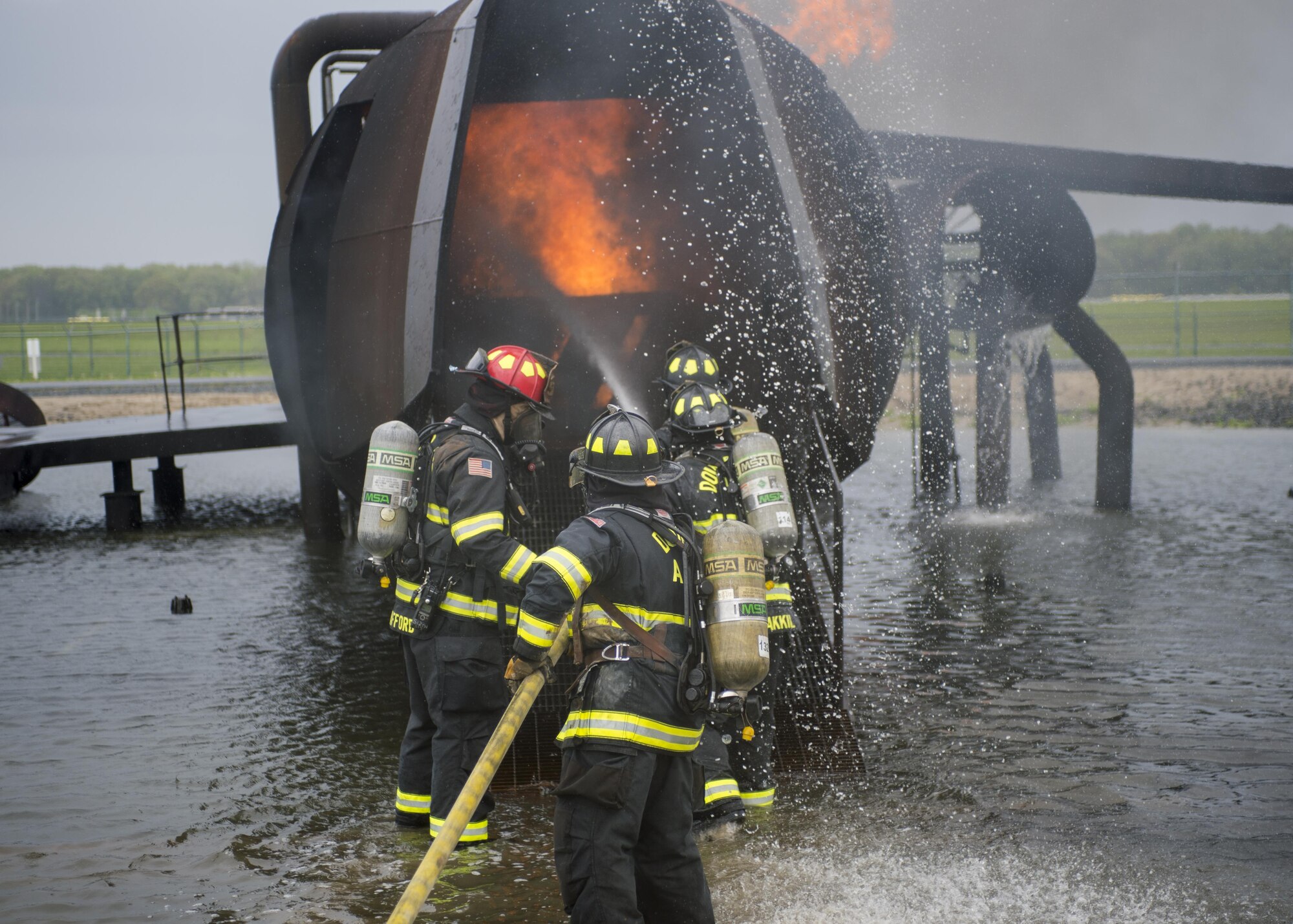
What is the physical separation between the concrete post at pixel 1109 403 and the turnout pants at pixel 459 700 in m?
10.7

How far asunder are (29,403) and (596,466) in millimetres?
16843

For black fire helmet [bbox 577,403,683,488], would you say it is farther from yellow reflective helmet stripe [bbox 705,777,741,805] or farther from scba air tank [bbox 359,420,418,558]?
yellow reflective helmet stripe [bbox 705,777,741,805]

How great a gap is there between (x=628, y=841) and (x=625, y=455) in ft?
3.81

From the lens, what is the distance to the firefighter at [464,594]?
4.65 m

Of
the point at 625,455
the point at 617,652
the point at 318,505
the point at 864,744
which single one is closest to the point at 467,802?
the point at 617,652

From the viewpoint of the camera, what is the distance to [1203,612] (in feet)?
28.6

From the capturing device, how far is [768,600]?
5.46 metres

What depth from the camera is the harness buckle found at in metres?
3.66

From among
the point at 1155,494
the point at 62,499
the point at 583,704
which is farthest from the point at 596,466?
the point at 62,499

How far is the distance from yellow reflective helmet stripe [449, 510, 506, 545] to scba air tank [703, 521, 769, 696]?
1.12m

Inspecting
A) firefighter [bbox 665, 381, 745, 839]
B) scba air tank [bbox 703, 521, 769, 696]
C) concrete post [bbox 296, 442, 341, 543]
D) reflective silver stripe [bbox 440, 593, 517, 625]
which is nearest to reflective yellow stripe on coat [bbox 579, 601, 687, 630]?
scba air tank [bbox 703, 521, 769, 696]

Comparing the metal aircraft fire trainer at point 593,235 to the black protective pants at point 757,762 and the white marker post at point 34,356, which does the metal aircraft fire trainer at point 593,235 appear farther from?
the white marker post at point 34,356

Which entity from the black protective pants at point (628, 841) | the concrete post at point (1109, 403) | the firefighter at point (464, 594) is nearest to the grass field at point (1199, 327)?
the concrete post at point (1109, 403)

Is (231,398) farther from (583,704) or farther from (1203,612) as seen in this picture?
(583,704)
